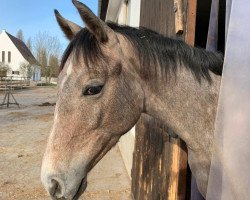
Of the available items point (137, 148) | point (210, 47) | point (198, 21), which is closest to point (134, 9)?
point (198, 21)

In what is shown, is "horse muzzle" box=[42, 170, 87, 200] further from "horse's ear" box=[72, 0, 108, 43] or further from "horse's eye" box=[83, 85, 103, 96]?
"horse's ear" box=[72, 0, 108, 43]

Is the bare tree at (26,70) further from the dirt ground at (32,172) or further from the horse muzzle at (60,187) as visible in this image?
the horse muzzle at (60,187)

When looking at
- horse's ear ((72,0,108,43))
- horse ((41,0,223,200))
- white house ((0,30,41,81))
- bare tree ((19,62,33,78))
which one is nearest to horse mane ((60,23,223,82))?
horse ((41,0,223,200))

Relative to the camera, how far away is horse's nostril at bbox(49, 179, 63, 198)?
1.97 meters

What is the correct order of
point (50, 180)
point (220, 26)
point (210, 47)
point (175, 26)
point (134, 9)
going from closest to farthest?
point (50, 180)
point (210, 47)
point (175, 26)
point (220, 26)
point (134, 9)

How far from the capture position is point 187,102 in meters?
2.24

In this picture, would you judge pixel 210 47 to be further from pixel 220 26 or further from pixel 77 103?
pixel 220 26

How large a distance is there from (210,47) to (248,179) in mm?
1151

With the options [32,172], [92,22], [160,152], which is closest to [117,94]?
[92,22]

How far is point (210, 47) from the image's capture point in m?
2.64

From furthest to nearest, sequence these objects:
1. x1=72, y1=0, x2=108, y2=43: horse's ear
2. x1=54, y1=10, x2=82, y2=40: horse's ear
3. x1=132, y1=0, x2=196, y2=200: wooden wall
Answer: x1=132, y1=0, x2=196, y2=200: wooden wall < x1=54, y1=10, x2=82, y2=40: horse's ear < x1=72, y1=0, x2=108, y2=43: horse's ear

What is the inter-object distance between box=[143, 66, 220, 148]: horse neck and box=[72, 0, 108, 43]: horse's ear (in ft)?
1.34

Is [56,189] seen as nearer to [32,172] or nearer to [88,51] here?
[88,51]

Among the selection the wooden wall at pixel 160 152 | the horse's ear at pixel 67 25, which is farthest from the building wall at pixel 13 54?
the horse's ear at pixel 67 25
